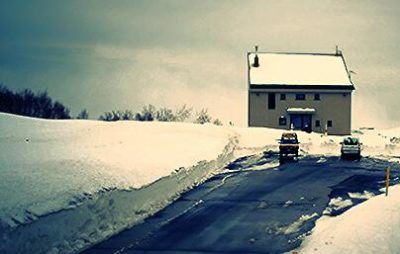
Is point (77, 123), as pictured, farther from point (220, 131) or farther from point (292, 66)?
point (292, 66)

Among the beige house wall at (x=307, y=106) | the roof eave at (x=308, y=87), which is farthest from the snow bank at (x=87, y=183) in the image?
the roof eave at (x=308, y=87)

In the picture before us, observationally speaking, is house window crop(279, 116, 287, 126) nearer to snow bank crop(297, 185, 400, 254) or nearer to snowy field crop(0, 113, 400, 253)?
snowy field crop(0, 113, 400, 253)

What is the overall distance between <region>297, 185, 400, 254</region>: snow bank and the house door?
143 ft

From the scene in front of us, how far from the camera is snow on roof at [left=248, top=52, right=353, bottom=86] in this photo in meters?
63.6

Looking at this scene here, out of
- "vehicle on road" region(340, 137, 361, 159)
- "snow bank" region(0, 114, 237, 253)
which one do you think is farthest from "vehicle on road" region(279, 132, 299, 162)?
"snow bank" region(0, 114, 237, 253)

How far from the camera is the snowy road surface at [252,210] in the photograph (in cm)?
1550

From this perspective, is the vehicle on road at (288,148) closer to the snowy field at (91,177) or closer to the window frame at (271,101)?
the snowy field at (91,177)

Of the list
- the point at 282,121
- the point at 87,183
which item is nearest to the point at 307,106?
the point at 282,121

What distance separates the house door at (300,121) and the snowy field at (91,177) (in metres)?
17.5

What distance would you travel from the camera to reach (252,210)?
1991cm

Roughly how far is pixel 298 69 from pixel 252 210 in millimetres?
48894

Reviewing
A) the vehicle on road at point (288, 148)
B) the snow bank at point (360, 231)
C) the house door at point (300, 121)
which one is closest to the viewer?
the snow bank at point (360, 231)

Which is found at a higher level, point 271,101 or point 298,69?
point 298,69

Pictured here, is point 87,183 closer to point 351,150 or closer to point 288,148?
point 288,148
